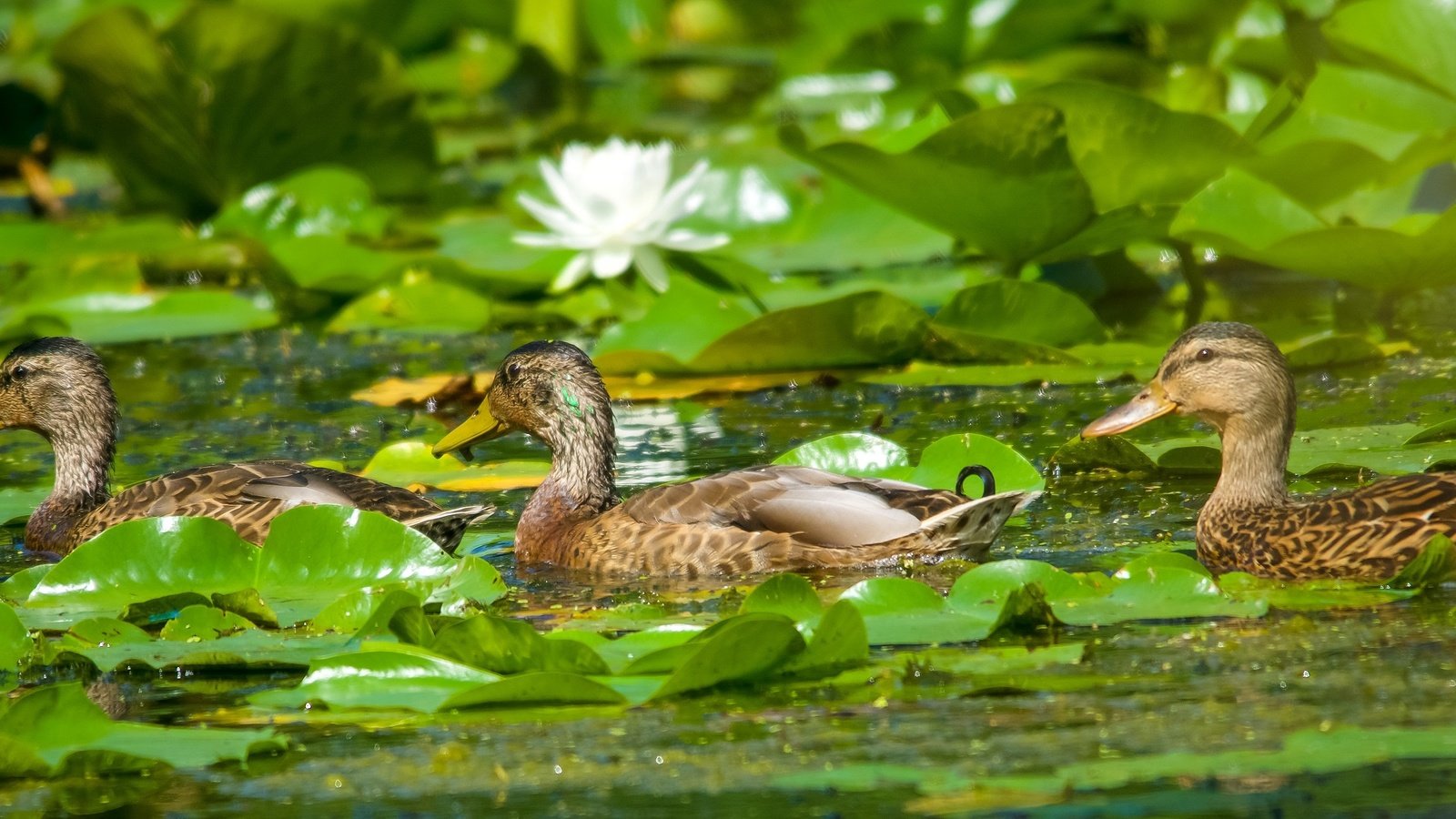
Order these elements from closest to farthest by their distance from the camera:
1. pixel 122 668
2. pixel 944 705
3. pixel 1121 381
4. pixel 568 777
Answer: pixel 568 777
pixel 944 705
pixel 122 668
pixel 1121 381

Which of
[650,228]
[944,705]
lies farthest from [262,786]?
[650,228]

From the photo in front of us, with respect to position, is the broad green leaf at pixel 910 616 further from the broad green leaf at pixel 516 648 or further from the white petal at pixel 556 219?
the white petal at pixel 556 219

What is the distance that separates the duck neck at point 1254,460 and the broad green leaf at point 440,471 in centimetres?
272

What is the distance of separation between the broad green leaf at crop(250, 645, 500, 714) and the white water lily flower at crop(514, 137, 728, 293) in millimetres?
4848

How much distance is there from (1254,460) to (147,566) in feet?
→ 11.2

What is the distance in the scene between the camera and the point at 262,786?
14.4 feet

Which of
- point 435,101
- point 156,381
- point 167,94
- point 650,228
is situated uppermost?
point 435,101

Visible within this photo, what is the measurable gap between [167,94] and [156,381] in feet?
7.42

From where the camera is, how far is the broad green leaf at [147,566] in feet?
19.4

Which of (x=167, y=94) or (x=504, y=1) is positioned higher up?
(x=504, y=1)

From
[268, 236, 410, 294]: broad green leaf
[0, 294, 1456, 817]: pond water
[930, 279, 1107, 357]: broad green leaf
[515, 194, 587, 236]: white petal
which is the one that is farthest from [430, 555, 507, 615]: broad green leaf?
[268, 236, 410, 294]: broad green leaf

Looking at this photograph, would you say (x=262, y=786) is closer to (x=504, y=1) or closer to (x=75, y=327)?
(x=75, y=327)

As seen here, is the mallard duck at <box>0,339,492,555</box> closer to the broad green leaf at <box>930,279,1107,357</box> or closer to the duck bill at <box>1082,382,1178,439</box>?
the duck bill at <box>1082,382,1178,439</box>

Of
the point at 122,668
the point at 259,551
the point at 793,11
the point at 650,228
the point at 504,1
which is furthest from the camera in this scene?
the point at 793,11
